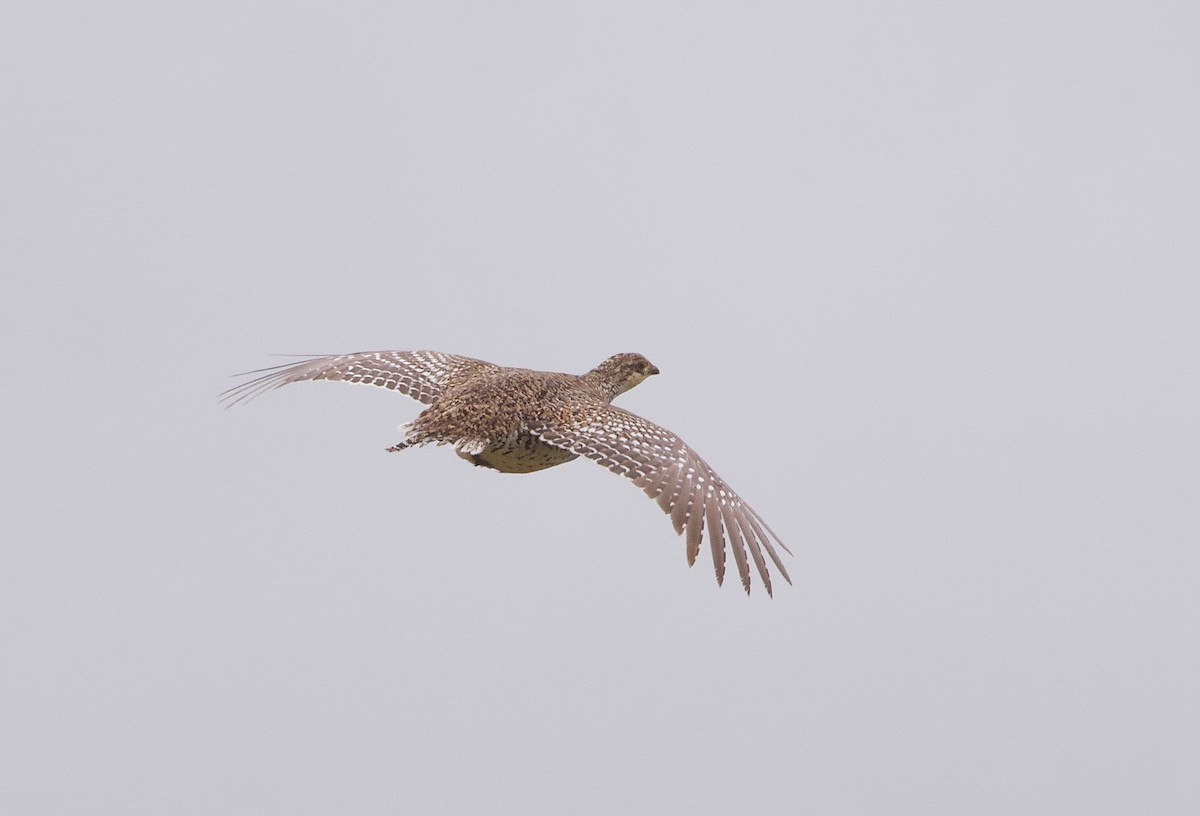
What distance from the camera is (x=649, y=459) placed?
22016mm

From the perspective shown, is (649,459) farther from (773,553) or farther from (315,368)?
(315,368)

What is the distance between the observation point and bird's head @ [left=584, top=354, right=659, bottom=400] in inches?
1037

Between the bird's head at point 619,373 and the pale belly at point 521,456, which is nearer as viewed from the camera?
the pale belly at point 521,456

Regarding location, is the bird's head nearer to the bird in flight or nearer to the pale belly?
the bird in flight

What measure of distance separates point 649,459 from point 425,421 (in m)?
2.53

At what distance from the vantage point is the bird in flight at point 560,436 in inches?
829

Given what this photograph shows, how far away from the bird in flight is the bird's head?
80 cm

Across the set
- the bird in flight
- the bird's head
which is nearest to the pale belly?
the bird in flight

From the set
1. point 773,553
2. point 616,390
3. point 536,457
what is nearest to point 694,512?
point 773,553

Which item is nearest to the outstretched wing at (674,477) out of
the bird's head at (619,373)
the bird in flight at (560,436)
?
the bird in flight at (560,436)

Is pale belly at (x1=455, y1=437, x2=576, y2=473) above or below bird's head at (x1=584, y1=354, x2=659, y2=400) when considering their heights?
below

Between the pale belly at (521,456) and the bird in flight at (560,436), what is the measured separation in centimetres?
1

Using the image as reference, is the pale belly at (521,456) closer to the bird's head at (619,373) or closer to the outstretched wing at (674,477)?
the outstretched wing at (674,477)

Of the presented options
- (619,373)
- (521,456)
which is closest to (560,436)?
(521,456)
